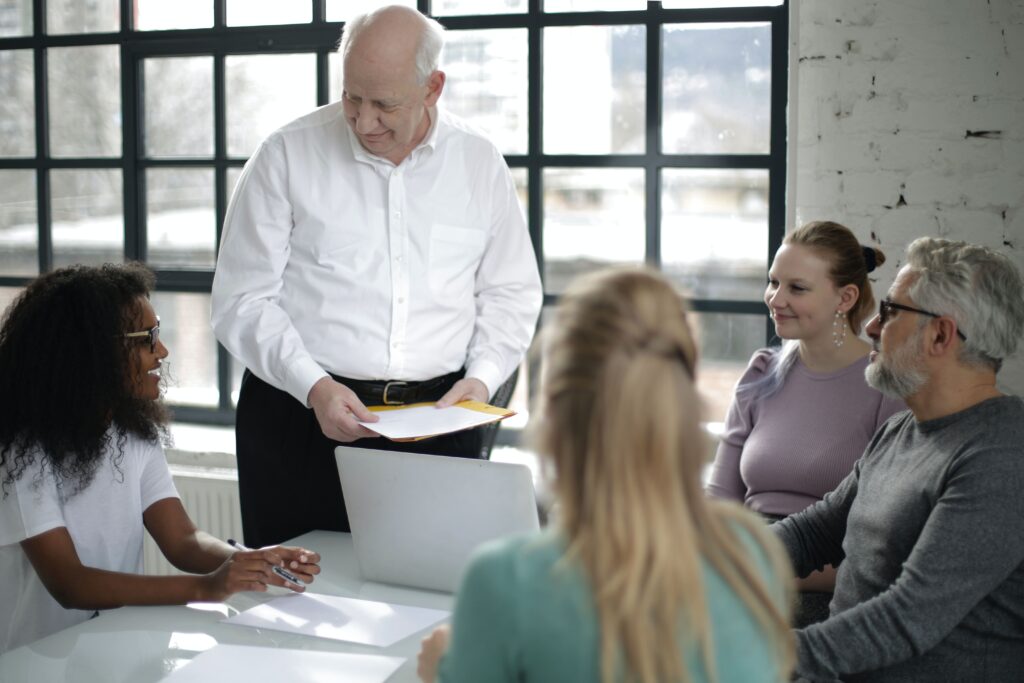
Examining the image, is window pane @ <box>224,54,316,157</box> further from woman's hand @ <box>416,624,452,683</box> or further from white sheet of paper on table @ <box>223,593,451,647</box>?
woman's hand @ <box>416,624,452,683</box>

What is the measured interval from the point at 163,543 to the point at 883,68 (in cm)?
206

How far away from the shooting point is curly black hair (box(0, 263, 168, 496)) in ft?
6.41

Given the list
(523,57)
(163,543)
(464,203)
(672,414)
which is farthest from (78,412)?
(523,57)

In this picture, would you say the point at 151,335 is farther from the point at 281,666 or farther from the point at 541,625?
the point at 541,625

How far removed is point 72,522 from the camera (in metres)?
1.98

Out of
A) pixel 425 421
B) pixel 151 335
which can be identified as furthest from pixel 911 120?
pixel 151 335

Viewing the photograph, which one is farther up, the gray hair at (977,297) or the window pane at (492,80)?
the window pane at (492,80)

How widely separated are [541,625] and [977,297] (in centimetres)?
114

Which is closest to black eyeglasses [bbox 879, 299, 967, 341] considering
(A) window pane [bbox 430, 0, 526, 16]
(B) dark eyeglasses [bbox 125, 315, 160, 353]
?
(B) dark eyeglasses [bbox 125, 315, 160, 353]

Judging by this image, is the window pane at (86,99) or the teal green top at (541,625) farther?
the window pane at (86,99)

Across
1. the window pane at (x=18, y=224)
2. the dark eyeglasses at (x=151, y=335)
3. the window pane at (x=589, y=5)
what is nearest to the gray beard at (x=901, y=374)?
the dark eyeglasses at (x=151, y=335)

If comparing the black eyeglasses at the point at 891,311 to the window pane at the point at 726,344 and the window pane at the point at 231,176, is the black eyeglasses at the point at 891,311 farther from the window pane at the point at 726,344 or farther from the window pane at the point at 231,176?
the window pane at the point at 231,176

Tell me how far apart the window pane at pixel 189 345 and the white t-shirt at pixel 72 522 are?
1.77 metres

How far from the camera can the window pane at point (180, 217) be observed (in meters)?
3.78
